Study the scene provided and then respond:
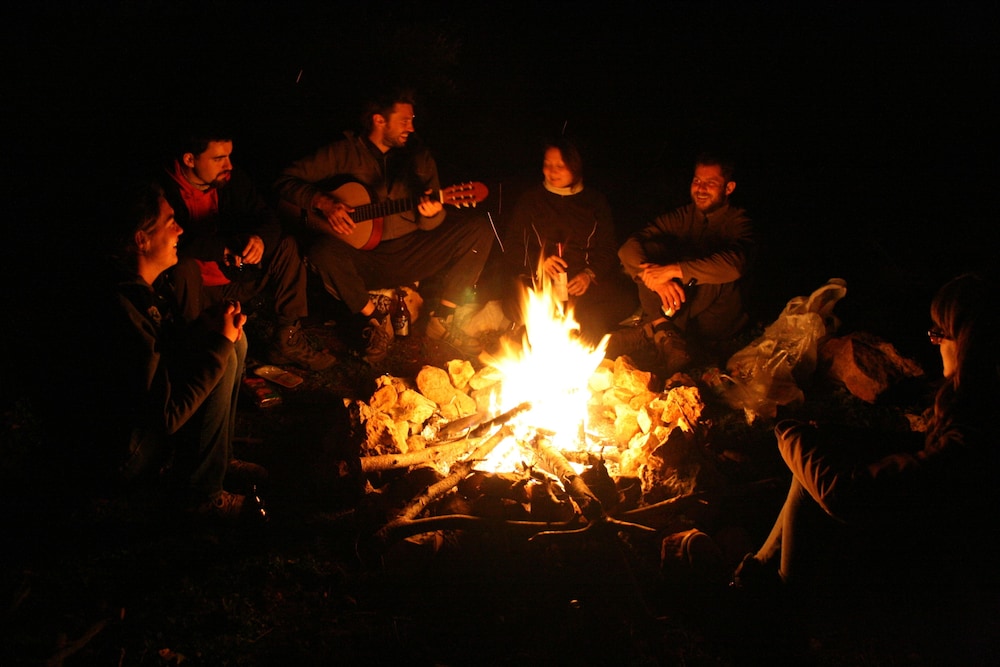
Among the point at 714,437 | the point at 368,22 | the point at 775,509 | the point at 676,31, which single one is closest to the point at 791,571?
the point at 775,509

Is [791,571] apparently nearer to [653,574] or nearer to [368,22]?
[653,574]

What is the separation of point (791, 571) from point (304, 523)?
8.75ft

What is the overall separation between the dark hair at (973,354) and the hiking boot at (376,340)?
4.25 meters

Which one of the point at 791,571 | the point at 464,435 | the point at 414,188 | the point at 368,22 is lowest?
the point at 464,435

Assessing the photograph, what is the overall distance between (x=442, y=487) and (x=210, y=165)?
3.08m

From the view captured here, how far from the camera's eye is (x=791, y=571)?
2.97m

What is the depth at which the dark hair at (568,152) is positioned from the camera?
19.1 feet

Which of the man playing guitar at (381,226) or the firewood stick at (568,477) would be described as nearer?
the firewood stick at (568,477)

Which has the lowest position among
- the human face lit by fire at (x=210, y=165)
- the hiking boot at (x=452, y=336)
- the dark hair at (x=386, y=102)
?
the hiking boot at (x=452, y=336)

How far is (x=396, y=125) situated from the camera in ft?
19.1

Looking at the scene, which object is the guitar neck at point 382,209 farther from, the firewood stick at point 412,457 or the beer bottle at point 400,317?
the firewood stick at point 412,457

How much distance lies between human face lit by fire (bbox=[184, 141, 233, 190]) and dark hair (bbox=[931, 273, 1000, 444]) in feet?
15.5

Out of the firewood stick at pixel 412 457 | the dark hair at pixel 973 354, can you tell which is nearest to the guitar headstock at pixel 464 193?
the firewood stick at pixel 412 457

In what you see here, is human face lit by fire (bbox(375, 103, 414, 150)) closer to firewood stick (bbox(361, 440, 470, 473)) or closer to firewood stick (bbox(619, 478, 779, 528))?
firewood stick (bbox(361, 440, 470, 473))
